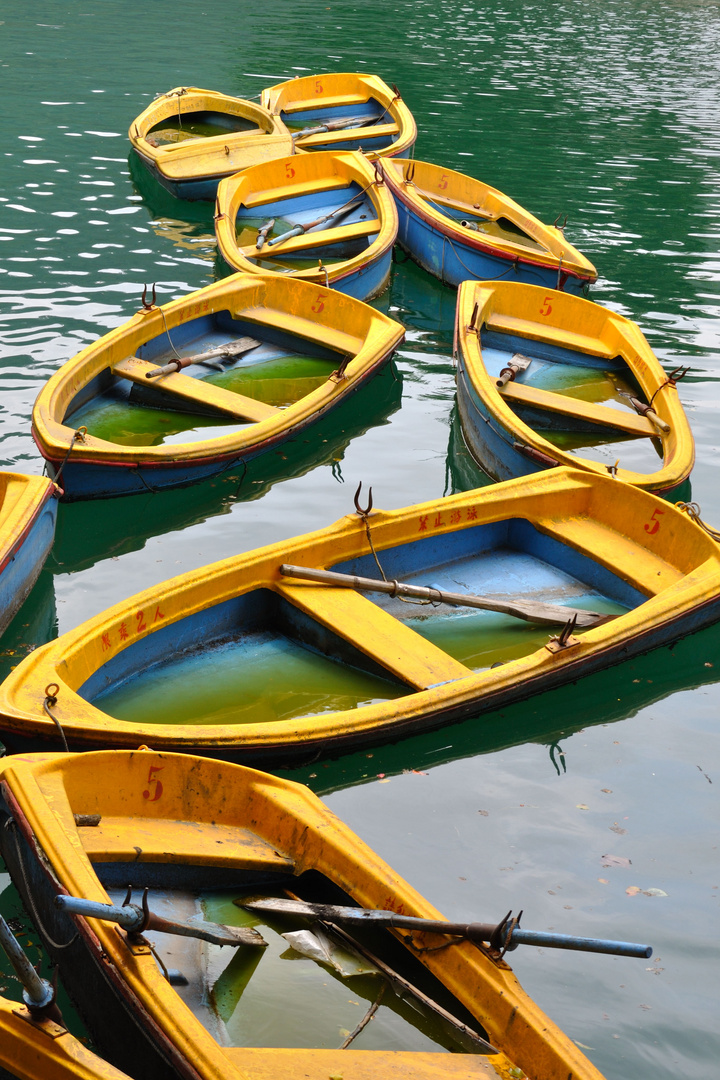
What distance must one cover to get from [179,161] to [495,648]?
10107 mm

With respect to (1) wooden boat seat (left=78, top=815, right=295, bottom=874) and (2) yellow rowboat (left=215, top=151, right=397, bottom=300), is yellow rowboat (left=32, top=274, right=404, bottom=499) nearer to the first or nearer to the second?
(2) yellow rowboat (left=215, top=151, right=397, bottom=300)

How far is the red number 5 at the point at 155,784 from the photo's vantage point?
480 centimetres

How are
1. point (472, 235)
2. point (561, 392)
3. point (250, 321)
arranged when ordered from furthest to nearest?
point (472, 235), point (250, 321), point (561, 392)

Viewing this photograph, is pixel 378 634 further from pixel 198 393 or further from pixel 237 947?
pixel 198 393

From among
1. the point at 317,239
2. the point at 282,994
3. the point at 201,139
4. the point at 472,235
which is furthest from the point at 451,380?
the point at 282,994

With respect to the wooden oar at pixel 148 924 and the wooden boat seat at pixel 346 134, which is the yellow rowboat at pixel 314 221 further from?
the wooden oar at pixel 148 924

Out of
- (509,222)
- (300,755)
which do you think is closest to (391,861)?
(300,755)

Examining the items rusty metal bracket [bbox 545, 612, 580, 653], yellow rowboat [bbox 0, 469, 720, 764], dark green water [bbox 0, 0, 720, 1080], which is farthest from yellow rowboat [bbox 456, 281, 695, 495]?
rusty metal bracket [bbox 545, 612, 580, 653]

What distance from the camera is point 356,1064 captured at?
12.6 ft

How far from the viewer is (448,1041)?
4102 mm

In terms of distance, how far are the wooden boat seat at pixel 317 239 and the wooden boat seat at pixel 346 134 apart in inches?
153

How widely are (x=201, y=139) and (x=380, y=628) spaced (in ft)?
36.1

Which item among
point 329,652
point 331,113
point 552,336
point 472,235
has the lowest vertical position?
point 329,652

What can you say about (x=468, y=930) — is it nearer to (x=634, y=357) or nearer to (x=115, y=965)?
(x=115, y=965)
